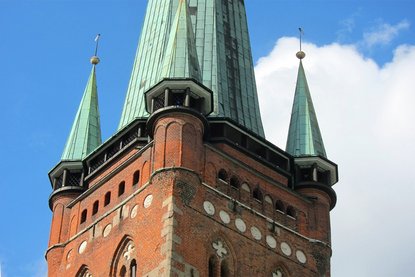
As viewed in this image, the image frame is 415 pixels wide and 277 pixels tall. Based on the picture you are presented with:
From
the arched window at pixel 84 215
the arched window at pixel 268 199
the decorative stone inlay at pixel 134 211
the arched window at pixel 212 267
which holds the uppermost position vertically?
the arched window at pixel 268 199

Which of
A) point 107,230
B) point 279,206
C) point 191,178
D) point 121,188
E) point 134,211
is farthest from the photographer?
point 279,206

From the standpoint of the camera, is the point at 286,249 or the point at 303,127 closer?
the point at 286,249

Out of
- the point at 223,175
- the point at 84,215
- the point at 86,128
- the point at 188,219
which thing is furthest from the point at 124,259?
the point at 86,128

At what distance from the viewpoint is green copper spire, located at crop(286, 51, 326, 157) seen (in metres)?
45.9

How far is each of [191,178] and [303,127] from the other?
681cm

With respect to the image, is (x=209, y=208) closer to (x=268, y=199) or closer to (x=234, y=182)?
(x=234, y=182)

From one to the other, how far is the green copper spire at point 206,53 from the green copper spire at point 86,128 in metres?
1.53

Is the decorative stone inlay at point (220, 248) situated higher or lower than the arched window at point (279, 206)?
lower

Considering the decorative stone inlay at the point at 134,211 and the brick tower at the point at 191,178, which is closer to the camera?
the brick tower at the point at 191,178

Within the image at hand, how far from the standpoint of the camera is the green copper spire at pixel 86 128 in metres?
46.5

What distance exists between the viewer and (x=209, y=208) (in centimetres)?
4128

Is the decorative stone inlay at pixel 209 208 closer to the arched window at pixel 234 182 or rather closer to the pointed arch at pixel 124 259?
the arched window at pixel 234 182

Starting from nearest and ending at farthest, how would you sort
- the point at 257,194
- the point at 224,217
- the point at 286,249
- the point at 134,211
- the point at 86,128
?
the point at 224,217 < the point at 134,211 < the point at 286,249 < the point at 257,194 < the point at 86,128

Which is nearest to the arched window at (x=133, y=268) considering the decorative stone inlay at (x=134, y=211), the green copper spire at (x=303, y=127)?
the decorative stone inlay at (x=134, y=211)
